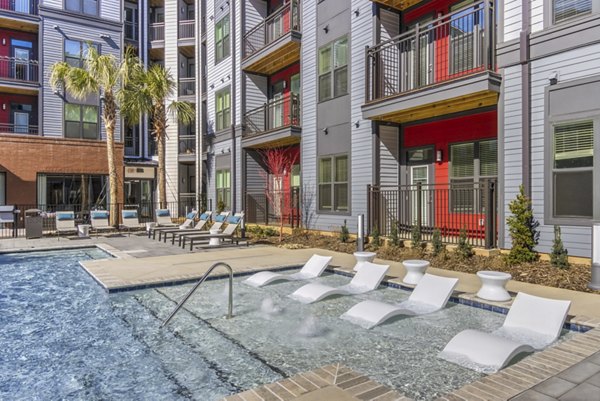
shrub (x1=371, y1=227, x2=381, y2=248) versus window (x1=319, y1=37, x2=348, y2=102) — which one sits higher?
window (x1=319, y1=37, x2=348, y2=102)

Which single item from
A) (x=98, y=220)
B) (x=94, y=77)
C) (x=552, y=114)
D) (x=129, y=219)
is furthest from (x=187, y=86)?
(x=552, y=114)

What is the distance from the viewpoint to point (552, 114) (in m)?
8.00

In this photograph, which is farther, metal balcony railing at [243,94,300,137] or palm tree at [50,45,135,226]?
metal balcony railing at [243,94,300,137]

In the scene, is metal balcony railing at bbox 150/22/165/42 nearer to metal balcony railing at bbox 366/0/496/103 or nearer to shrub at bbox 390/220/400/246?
metal balcony railing at bbox 366/0/496/103

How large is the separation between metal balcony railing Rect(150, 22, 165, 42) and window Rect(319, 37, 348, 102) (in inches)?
610

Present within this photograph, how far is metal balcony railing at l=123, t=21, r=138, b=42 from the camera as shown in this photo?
24.6 m

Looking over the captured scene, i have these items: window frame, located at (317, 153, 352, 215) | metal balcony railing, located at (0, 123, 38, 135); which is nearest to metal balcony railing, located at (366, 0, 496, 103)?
window frame, located at (317, 153, 352, 215)

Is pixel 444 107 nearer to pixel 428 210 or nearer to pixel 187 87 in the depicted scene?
pixel 428 210

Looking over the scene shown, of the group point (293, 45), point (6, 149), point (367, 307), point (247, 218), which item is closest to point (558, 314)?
point (367, 307)

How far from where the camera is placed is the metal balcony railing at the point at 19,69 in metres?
20.4

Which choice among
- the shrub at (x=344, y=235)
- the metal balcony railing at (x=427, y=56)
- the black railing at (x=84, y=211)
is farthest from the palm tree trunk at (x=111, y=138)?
the metal balcony railing at (x=427, y=56)

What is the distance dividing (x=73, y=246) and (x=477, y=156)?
1224 centimetres

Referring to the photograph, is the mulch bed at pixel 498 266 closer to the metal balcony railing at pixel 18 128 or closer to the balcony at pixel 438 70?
the balcony at pixel 438 70

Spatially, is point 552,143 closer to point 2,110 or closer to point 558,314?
point 558,314
